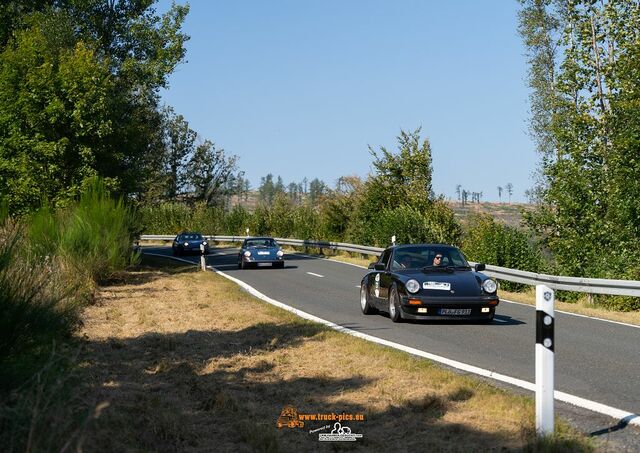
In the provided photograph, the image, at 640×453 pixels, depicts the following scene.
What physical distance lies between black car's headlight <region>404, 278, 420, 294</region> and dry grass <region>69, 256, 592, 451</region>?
190cm

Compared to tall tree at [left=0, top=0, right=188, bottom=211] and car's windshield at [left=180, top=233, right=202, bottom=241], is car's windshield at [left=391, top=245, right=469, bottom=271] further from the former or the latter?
car's windshield at [left=180, top=233, right=202, bottom=241]

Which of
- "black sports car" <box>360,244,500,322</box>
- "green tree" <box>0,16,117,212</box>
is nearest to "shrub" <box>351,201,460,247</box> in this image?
"green tree" <box>0,16,117,212</box>

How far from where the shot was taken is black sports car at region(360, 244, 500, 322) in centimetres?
1401

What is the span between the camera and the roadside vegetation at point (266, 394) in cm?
616

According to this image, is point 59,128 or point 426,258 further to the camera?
point 59,128

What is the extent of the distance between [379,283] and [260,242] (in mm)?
19719

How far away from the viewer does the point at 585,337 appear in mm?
12930

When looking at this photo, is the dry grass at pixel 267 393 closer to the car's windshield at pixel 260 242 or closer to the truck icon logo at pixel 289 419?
the truck icon logo at pixel 289 419

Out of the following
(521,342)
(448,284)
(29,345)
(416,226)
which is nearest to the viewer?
(29,345)

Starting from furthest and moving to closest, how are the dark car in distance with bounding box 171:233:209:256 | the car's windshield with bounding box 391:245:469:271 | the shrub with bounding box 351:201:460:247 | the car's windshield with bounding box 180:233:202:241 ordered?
the car's windshield with bounding box 180:233:202:241
the dark car in distance with bounding box 171:233:209:256
the shrub with bounding box 351:201:460:247
the car's windshield with bounding box 391:245:469:271

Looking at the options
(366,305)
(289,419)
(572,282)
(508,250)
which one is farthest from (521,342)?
(508,250)

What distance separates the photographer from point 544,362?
20.2 ft

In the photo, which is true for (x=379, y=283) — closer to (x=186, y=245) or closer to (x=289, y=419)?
(x=289, y=419)

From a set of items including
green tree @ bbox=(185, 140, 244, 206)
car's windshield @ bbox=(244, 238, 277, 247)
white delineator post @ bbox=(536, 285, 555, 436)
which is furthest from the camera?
green tree @ bbox=(185, 140, 244, 206)
